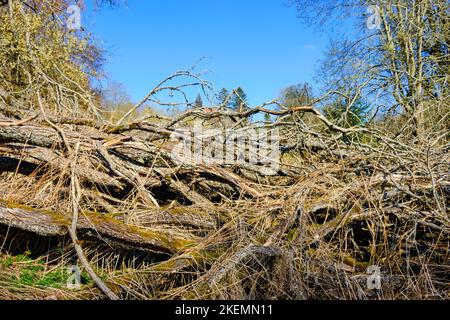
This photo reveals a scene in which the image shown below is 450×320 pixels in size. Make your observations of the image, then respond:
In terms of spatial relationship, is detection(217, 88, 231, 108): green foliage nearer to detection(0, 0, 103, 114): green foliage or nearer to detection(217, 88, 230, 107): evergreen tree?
detection(217, 88, 230, 107): evergreen tree

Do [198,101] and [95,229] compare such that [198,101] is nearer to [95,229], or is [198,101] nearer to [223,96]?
[223,96]

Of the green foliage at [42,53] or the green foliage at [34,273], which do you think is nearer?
the green foliage at [34,273]

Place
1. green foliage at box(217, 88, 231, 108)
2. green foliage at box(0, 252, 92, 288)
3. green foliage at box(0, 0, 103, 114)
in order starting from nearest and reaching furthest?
1. green foliage at box(0, 252, 92, 288)
2. green foliage at box(217, 88, 231, 108)
3. green foliage at box(0, 0, 103, 114)

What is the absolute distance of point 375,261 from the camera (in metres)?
2.39

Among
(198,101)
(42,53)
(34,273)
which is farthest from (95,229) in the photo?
(42,53)

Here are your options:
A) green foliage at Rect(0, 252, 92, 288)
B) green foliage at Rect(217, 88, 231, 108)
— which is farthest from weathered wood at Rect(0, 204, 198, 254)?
green foliage at Rect(217, 88, 231, 108)

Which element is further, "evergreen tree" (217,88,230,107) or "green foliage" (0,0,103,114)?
"green foliage" (0,0,103,114)

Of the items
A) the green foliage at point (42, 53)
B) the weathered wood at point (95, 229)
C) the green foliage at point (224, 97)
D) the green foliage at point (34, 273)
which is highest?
the green foliage at point (42, 53)

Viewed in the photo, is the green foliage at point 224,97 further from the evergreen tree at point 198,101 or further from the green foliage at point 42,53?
the green foliage at point 42,53

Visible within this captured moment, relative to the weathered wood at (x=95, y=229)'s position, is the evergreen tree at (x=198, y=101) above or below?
above

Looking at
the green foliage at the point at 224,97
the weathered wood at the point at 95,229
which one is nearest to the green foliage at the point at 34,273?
the weathered wood at the point at 95,229

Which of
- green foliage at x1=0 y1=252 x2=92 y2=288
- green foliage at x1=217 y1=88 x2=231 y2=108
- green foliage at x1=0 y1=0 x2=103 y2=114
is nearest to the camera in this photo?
green foliage at x1=0 y1=252 x2=92 y2=288
